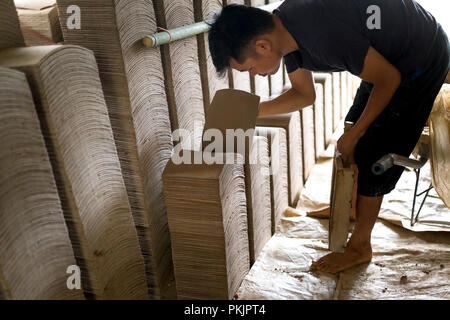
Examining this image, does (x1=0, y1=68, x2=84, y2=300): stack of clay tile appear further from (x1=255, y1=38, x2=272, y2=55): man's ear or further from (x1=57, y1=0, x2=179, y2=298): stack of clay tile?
(x1=255, y1=38, x2=272, y2=55): man's ear

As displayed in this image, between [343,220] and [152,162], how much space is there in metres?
1.01

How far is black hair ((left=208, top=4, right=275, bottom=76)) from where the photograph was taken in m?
1.82

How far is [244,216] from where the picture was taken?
7.57 feet

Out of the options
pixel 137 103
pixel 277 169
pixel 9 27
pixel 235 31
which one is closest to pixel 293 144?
pixel 277 169

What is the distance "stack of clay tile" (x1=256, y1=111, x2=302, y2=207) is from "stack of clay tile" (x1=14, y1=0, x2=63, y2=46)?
1.39 metres

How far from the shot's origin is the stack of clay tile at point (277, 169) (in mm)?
2557

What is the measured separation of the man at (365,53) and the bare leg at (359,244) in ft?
0.12

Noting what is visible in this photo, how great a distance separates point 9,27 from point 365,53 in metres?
1.39

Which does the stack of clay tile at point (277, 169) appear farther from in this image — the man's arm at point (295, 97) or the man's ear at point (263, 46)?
the man's ear at point (263, 46)

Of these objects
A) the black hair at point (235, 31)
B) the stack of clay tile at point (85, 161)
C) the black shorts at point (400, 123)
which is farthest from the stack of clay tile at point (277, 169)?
the stack of clay tile at point (85, 161)

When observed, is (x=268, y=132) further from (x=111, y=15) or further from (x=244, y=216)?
(x=111, y=15)

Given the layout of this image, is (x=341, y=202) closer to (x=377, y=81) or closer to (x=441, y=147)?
(x=377, y=81)

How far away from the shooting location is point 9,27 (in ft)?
5.08
